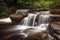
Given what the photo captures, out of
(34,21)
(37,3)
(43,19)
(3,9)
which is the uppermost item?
(37,3)

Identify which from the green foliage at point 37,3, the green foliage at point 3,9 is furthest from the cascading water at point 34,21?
the green foliage at point 37,3

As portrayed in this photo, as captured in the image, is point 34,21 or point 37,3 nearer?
point 34,21

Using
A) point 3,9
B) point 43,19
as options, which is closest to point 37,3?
point 3,9

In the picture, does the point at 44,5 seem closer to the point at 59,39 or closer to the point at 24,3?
the point at 24,3

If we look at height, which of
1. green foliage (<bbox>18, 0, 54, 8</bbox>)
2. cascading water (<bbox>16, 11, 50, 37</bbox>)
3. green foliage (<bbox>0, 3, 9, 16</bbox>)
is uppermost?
green foliage (<bbox>18, 0, 54, 8</bbox>)

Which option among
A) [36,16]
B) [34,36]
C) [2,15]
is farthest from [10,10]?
[34,36]

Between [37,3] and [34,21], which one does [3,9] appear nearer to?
[37,3]

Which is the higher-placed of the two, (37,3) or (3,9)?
(37,3)

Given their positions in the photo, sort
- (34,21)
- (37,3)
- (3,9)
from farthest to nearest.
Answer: (37,3) → (3,9) → (34,21)

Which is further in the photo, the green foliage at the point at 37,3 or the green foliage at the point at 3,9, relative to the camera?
the green foliage at the point at 37,3

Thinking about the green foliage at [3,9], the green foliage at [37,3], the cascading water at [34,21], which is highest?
the green foliage at [37,3]

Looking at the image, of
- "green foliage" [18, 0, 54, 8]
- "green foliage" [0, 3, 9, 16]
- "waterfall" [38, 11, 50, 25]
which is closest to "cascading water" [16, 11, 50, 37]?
"waterfall" [38, 11, 50, 25]

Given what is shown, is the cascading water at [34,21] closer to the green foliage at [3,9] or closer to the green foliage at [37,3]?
the green foliage at [3,9]

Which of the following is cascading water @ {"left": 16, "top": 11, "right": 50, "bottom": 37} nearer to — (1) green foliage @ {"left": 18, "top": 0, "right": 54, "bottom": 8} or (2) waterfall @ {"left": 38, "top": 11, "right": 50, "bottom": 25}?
(2) waterfall @ {"left": 38, "top": 11, "right": 50, "bottom": 25}
